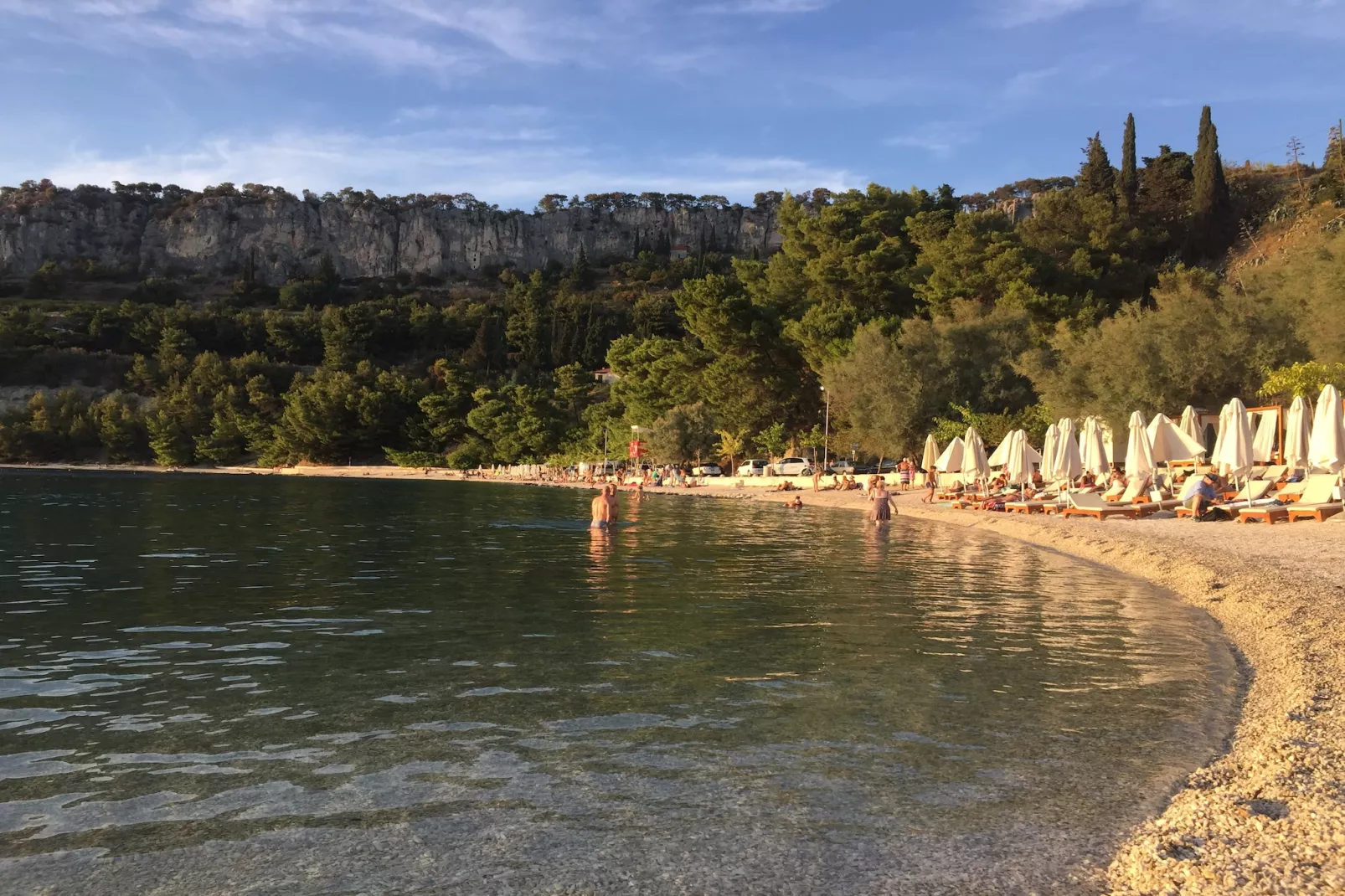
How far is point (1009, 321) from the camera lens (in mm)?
47562

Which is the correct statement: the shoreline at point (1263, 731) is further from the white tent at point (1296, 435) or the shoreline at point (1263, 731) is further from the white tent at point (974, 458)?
the white tent at point (974, 458)

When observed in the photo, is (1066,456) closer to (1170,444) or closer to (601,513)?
(1170,444)

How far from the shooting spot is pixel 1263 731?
20.7 feet

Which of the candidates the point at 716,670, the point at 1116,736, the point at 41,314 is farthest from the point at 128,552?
the point at 41,314

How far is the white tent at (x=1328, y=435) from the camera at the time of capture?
60.6 ft

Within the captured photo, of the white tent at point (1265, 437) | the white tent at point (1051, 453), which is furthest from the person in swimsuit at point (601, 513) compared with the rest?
the white tent at point (1265, 437)

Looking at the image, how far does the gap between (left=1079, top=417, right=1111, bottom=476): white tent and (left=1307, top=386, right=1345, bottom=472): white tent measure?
6534mm

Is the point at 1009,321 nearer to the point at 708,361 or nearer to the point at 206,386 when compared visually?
the point at 708,361

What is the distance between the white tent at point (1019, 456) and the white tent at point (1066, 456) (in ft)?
9.01

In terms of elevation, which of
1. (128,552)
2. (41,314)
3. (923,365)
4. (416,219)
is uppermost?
(416,219)

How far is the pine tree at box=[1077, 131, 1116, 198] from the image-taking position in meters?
79.4

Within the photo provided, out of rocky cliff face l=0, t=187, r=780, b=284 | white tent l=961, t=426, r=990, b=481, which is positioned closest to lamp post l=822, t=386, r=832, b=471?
white tent l=961, t=426, r=990, b=481

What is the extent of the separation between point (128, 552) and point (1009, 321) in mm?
40848

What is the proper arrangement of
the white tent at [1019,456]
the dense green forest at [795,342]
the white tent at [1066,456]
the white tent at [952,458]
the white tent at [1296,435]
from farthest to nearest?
the dense green forest at [795,342]
the white tent at [952,458]
the white tent at [1019,456]
the white tent at [1066,456]
the white tent at [1296,435]
